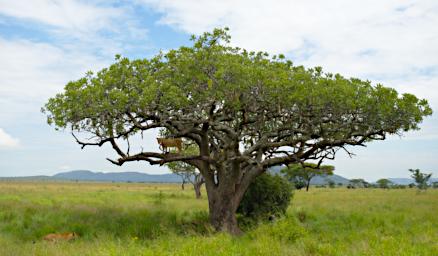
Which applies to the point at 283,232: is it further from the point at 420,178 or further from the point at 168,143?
the point at 420,178

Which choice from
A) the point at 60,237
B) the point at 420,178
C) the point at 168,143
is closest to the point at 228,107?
the point at 168,143

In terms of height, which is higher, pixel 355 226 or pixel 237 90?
pixel 237 90

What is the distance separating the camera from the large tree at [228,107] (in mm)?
17047

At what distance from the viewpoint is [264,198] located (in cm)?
2214

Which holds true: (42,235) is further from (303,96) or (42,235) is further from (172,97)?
(303,96)

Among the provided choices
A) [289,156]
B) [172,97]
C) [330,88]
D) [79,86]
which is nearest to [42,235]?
[79,86]

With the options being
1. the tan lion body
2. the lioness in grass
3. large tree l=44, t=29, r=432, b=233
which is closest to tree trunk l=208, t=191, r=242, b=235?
large tree l=44, t=29, r=432, b=233

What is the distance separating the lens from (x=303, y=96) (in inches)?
663

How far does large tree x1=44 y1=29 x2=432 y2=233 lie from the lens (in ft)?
55.9

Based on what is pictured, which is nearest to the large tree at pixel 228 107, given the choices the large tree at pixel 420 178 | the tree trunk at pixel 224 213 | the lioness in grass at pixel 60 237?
the tree trunk at pixel 224 213

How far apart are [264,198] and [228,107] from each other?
638 centimetres

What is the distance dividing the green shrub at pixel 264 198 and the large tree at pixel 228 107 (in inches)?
89.1

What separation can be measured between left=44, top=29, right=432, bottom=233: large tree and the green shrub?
2.26 meters

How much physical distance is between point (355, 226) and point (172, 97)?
11.8 metres
